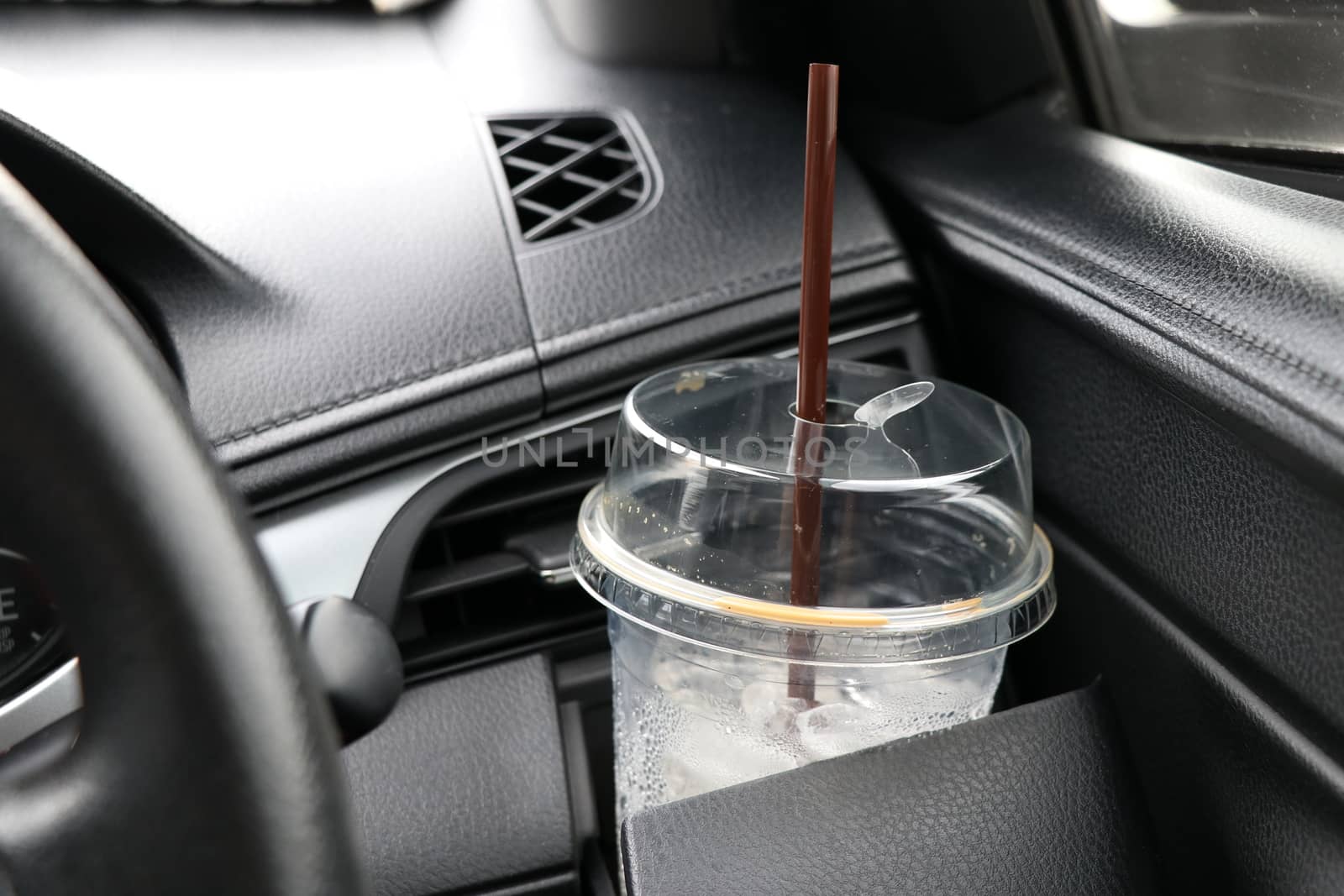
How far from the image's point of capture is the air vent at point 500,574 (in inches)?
35.5

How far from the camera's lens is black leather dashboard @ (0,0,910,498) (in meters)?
0.87

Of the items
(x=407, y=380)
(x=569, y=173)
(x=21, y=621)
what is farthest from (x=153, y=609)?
(x=569, y=173)

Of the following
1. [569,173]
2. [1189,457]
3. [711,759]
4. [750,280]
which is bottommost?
[711,759]

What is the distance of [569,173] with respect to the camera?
41.8 inches

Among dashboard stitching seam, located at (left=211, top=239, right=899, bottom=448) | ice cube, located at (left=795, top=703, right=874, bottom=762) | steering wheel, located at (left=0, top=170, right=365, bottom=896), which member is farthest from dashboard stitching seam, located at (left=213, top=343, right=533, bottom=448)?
steering wheel, located at (left=0, top=170, right=365, bottom=896)

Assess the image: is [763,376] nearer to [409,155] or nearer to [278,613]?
[409,155]

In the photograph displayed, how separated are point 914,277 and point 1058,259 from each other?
183 millimetres

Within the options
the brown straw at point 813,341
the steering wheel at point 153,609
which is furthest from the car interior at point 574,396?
the brown straw at point 813,341

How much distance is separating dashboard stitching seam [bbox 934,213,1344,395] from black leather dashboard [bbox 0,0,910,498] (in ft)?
0.83

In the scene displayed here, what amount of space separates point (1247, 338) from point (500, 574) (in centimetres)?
56

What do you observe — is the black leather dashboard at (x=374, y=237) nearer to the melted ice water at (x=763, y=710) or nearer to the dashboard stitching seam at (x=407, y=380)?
the dashboard stitching seam at (x=407, y=380)

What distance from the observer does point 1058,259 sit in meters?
0.83

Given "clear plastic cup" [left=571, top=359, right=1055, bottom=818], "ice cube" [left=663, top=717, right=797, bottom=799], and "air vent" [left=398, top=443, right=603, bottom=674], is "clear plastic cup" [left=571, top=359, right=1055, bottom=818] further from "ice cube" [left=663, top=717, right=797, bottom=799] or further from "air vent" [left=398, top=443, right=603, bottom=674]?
"air vent" [left=398, top=443, right=603, bottom=674]

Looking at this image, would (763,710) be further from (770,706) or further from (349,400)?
(349,400)
